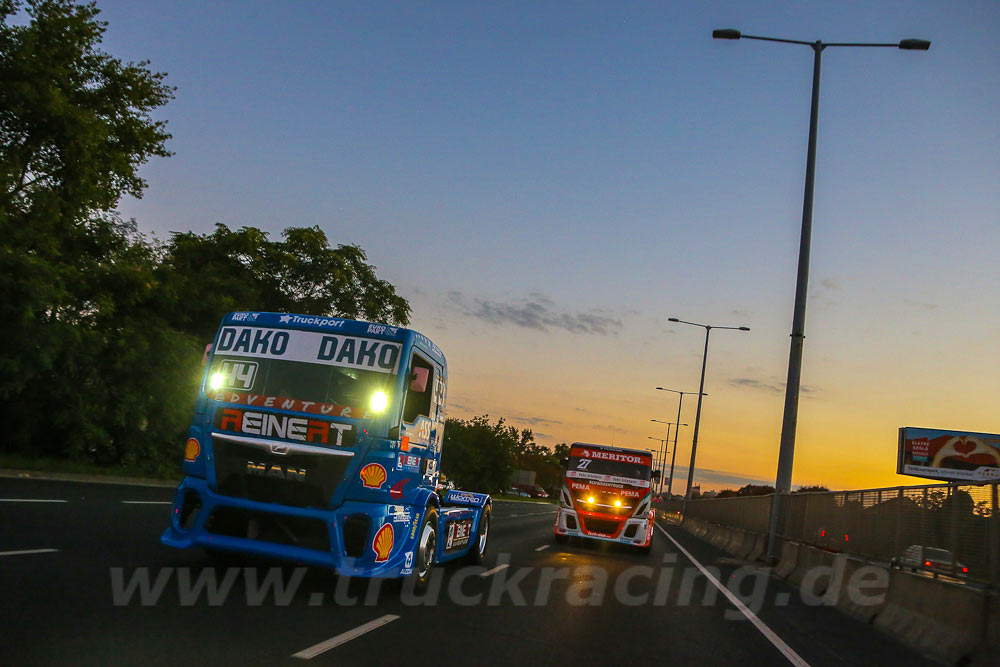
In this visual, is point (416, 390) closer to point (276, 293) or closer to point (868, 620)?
point (868, 620)

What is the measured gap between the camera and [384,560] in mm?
9195

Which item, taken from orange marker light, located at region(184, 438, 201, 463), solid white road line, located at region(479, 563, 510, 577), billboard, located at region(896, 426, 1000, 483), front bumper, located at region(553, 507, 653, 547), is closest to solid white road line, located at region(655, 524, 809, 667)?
solid white road line, located at region(479, 563, 510, 577)

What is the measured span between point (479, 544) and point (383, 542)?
550 cm

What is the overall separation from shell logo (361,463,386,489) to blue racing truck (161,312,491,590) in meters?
0.01

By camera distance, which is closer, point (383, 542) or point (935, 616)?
point (383, 542)

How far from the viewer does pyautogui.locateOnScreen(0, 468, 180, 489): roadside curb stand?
911 inches

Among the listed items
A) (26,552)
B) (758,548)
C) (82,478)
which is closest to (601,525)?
(758,548)

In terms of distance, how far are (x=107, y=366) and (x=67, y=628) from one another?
23475 millimetres

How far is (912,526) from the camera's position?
478 inches

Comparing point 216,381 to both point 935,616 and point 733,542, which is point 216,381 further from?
point 733,542

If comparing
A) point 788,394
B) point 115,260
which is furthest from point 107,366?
point 788,394

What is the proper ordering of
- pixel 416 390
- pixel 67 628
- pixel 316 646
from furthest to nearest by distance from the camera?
pixel 416 390, pixel 316 646, pixel 67 628

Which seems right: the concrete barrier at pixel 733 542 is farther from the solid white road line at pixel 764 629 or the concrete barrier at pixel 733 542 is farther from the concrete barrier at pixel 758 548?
the solid white road line at pixel 764 629

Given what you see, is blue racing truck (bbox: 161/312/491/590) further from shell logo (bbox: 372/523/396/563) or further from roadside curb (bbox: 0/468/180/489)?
roadside curb (bbox: 0/468/180/489)
